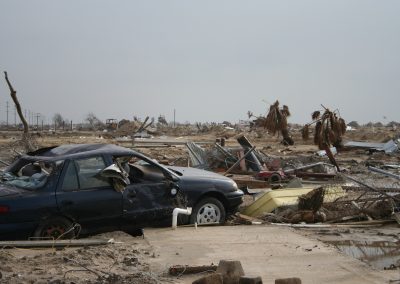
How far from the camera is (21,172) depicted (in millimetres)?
9883

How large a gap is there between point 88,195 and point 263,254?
3.06 m

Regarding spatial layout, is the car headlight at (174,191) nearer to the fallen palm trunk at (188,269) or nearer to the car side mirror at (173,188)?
the car side mirror at (173,188)

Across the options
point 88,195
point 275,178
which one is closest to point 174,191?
point 88,195

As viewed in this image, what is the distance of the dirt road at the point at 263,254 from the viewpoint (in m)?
6.99

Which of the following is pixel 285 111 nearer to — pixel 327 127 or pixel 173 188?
pixel 327 127

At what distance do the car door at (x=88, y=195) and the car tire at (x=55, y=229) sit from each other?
0.15 m

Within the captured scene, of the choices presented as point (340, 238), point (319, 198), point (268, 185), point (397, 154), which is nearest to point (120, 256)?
point (340, 238)

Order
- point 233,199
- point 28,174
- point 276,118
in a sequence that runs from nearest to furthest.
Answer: point 28,174 < point 233,199 < point 276,118

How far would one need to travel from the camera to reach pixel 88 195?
364 inches

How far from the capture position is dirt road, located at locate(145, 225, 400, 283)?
699 centimetres

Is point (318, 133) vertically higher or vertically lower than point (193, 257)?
higher

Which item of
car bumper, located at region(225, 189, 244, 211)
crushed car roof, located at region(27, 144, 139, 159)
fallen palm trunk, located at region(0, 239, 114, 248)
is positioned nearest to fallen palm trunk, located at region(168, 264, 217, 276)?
fallen palm trunk, located at region(0, 239, 114, 248)

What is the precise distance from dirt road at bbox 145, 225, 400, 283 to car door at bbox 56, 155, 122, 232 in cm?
76

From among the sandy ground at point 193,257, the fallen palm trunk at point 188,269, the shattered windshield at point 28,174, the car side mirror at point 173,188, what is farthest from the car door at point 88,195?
the fallen palm trunk at point 188,269
